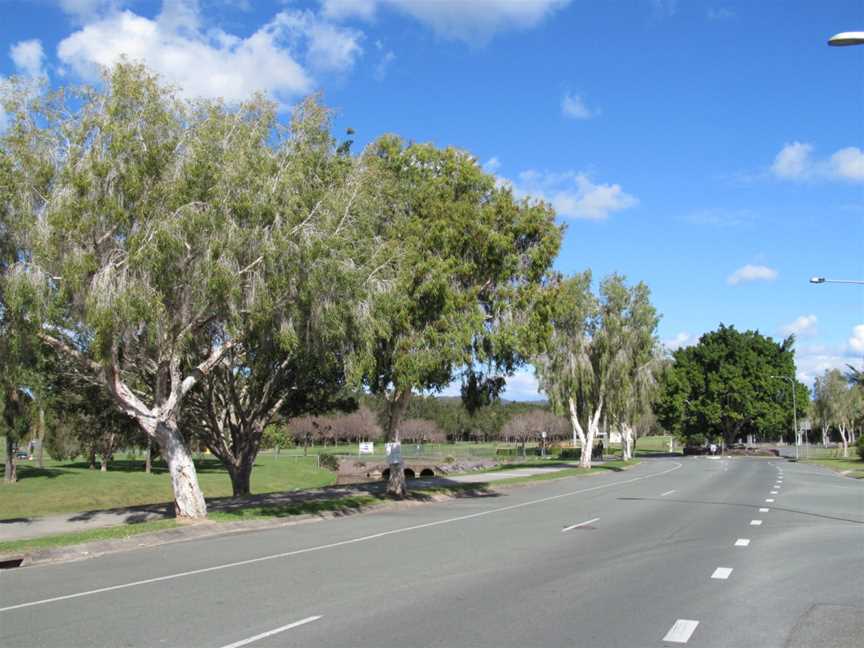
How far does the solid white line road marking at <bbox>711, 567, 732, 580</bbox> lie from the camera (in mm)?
10938

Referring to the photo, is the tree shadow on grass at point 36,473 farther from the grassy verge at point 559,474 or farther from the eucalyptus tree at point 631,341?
the eucalyptus tree at point 631,341

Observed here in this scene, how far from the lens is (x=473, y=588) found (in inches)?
402

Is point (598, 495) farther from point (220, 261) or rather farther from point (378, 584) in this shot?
point (378, 584)

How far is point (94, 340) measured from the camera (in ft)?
54.1

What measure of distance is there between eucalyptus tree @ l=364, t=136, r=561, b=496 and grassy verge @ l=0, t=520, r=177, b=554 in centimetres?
678

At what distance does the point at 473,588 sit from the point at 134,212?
11.2 meters

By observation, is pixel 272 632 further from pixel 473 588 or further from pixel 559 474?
pixel 559 474

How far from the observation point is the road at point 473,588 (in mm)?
7891

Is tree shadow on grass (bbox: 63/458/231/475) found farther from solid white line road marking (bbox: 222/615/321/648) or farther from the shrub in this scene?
solid white line road marking (bbox: 222/615/321/648)

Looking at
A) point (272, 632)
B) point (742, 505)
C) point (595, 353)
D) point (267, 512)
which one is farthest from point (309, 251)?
point (595, 353)

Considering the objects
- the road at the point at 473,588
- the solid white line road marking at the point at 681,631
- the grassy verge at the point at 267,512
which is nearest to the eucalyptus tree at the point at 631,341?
the grassy verge at the point at 267,512

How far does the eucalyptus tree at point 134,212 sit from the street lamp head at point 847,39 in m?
11.1

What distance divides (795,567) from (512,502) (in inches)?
568

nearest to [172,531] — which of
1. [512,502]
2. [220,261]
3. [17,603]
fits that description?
[220,261]
